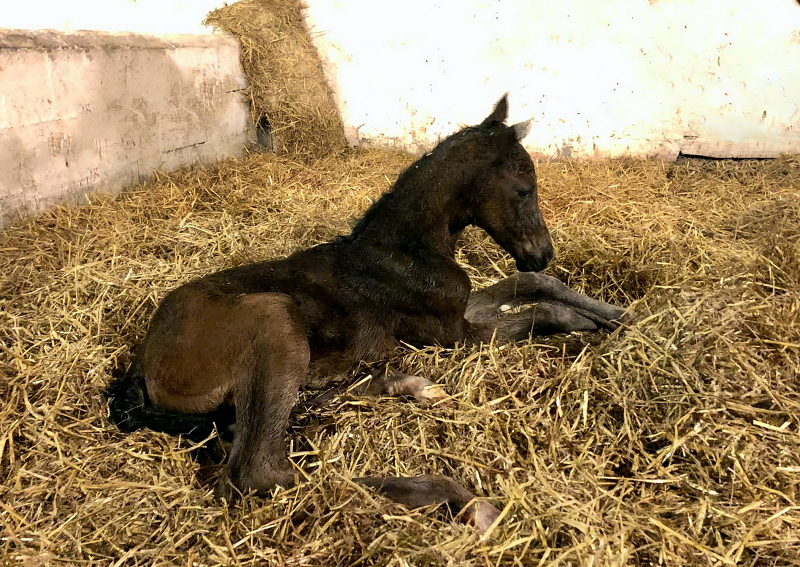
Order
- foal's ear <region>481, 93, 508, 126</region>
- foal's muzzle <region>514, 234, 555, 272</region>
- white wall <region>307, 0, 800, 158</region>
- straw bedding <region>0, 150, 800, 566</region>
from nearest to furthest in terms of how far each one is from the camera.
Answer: straw bedding <region>0, 150, 800, 566</region>, foal's muzzle <region>514, 234, 555, 272</region>, foal's ear <region>481, 93, 508, 126</region>, white wall <region>307, 0, 800, 158</region>

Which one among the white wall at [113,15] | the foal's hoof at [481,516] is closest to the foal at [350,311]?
the foal's hoof at [481,516]

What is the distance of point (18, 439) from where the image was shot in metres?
2.29

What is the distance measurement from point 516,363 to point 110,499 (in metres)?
1.88

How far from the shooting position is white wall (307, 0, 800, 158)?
528cm

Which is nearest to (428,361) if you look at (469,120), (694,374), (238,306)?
(238,306)

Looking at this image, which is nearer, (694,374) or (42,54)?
(694,374)

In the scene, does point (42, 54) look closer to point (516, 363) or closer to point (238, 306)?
point (238, 306)

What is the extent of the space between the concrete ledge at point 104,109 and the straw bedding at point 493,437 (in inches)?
23.5

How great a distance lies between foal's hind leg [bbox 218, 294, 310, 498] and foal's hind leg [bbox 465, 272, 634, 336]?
1.23 m

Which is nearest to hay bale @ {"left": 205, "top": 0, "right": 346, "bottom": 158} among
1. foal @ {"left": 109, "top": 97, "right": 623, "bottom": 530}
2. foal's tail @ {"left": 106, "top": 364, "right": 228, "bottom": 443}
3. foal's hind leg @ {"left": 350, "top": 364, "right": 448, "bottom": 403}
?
foal @ {"left": 109, "top": 97, "right": 623, "bottom": 530}

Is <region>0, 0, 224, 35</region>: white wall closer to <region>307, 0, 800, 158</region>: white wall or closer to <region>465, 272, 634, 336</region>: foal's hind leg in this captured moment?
<region>307, 0, 800, 158</region>: white wall

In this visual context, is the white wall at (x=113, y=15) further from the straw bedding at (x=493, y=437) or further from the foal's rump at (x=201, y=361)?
the foal's rump at (x=201, y=361)

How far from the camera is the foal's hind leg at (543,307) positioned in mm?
2871

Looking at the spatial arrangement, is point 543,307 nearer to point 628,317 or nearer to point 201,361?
point 628,317
